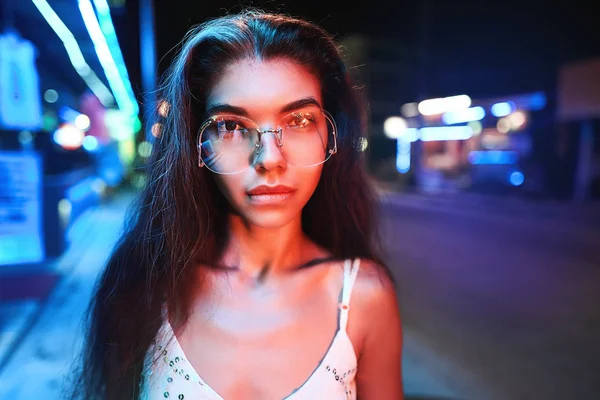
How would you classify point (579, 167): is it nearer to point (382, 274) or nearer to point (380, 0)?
point (380, 0)

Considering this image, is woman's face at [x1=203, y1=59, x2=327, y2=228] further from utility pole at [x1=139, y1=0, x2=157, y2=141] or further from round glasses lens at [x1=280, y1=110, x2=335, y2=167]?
utility pole at [x1=139, y1=0, x2=157, y2=141]

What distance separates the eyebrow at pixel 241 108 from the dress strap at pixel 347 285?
0.43 metres

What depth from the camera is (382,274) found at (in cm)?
108

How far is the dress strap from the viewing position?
0.99m

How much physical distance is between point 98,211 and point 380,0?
8291 mm

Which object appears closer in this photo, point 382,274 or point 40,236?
point 382,274

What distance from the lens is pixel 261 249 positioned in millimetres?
1015

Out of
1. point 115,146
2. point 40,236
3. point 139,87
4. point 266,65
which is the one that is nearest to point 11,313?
point 40,236

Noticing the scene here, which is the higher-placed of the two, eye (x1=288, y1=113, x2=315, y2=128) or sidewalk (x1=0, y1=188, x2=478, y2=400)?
eye (x1=288, y1=113, x2=315, y2=128)

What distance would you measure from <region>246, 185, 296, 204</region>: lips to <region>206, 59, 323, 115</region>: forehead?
155mm

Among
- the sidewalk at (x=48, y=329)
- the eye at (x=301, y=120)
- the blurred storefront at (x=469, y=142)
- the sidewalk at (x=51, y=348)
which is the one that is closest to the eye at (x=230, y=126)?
the eye at (x=301, y=120)

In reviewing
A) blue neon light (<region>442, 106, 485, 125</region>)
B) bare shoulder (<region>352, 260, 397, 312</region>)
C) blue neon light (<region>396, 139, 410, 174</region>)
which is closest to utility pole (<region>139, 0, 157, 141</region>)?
bare shoulder (<region>352, 260, 397, 312</region>)

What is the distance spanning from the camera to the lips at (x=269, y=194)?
2.80 ft

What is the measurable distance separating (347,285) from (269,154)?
399mm
